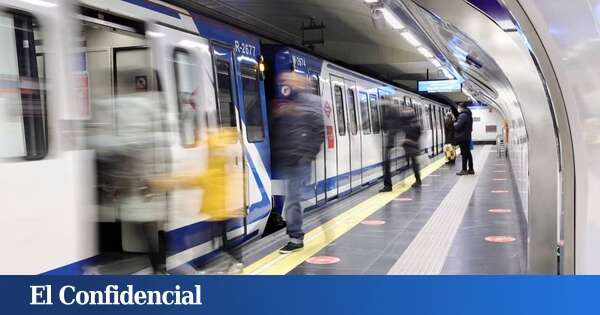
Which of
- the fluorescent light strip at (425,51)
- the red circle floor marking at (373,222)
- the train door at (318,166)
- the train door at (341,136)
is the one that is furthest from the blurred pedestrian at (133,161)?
the fluorescent light strip at (425,51)

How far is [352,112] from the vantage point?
11469 mm

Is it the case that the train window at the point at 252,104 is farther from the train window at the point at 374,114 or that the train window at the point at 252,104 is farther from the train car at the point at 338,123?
the train window at the point at 374,114

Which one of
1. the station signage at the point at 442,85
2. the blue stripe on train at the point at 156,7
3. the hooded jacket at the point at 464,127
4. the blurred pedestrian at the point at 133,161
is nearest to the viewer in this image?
the blurred pedestrian at the point at 133,161

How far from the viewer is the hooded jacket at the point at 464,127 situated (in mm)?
14055

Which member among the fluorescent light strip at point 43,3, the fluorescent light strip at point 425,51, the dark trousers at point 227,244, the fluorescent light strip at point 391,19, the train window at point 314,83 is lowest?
the dark trousers at point 227,244

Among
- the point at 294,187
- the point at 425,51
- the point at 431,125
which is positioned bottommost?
the point at 294,187

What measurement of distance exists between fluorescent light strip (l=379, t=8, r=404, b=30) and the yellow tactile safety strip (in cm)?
261

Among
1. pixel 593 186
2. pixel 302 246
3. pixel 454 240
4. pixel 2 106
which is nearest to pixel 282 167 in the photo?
pixel 302 246

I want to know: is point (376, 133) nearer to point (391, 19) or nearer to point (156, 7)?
point (391, 19)

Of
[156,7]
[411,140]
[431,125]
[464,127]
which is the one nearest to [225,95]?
[156,7]

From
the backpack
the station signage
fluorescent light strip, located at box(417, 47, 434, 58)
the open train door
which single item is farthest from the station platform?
the station signage

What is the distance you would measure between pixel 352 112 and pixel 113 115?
23.3 ft

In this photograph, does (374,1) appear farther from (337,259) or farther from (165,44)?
(337,259)

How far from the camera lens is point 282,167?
608 cm
